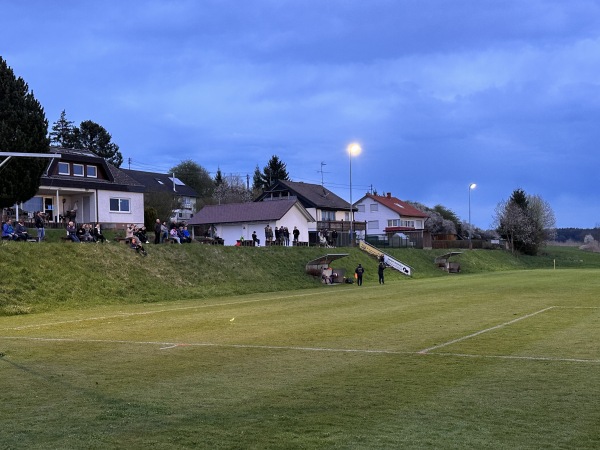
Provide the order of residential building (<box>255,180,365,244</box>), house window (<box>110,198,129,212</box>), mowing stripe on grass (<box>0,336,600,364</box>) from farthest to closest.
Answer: residential building (<box>255,180,365,244</box>), house window (<box>110,198,129,212</box>), mowing stripe on grass (<box>0,336,600,364</box>)

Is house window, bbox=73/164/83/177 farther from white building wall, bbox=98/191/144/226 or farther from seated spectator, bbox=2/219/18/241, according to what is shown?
seated spectator, bbox=2/219/18/241

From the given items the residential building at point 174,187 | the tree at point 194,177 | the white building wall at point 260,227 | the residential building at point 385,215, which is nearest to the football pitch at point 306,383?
the white building wall at point 260,227

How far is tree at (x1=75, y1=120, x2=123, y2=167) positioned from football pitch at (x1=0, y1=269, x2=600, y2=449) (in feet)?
301

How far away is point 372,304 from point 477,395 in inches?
694

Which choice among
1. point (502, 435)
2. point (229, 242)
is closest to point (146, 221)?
point (229, 242)

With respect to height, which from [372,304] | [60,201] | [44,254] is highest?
[60,201]

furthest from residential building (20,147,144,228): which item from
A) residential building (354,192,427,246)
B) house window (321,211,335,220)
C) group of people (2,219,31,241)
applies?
residential building (354,192,427,246)

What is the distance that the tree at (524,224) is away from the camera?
331 feet

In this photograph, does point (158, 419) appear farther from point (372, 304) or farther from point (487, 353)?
point (372, 304)

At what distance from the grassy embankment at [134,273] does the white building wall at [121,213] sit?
1059 centimetres

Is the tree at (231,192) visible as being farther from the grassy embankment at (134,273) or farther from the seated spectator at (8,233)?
the seated spectator at (8,233)

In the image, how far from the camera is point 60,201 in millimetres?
59906

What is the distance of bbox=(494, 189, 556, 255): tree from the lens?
331 feet

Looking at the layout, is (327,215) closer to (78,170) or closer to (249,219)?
(249,219)
